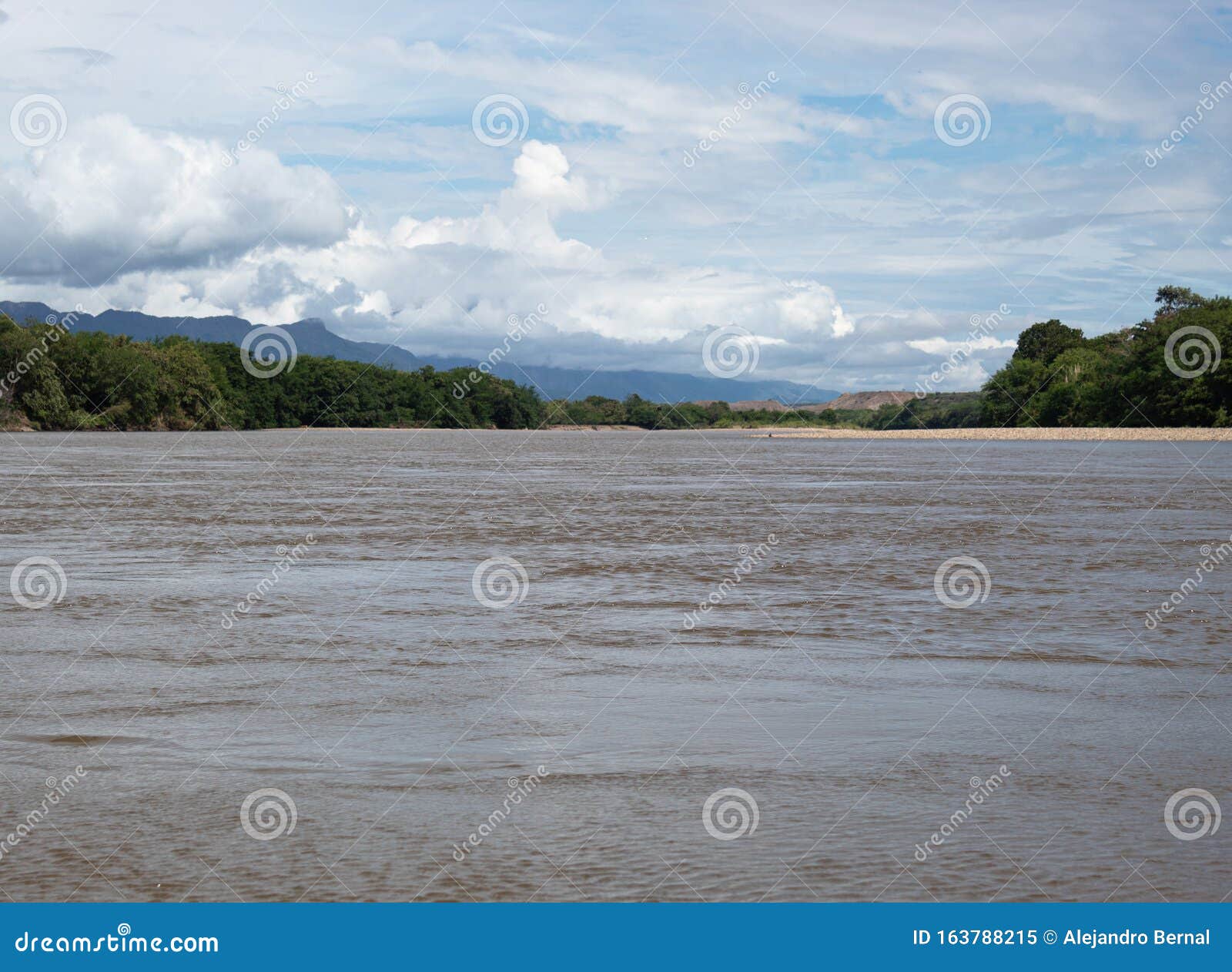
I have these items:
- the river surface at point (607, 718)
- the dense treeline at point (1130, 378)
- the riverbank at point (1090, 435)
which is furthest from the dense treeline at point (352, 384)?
the river surface at point (607, 718)

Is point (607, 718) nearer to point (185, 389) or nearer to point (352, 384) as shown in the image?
point (185, 389)

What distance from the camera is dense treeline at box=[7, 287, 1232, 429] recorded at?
10606 centimetres

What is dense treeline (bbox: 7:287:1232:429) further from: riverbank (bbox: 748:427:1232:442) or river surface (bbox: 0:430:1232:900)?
river surface (bbox: 0:430:1232:900)

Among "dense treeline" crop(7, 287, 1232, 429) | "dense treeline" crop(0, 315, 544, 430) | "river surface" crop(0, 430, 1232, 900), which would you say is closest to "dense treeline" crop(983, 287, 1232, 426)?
"dense treeline" crop(7, 287, 1232, 429)

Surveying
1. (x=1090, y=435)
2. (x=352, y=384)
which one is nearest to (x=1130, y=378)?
(x=1090, y=435)

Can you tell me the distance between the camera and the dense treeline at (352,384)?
10606 centimetres

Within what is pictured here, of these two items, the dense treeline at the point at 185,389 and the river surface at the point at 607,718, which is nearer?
the river surface at the point at 607,718

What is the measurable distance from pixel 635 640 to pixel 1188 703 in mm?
4645

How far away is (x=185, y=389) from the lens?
129875 mm

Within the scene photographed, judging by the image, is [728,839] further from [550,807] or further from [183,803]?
[183,803]

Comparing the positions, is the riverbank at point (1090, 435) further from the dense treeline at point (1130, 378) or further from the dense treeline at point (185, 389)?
the dense treeline at point (185, 389)

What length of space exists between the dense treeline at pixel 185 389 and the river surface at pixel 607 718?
46872mm

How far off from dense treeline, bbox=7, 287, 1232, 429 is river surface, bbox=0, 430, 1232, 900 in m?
57.4

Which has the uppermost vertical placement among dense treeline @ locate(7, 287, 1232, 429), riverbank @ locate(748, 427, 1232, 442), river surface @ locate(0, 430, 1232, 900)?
dense treeline @ locate(7, 287, 1232, 429)
